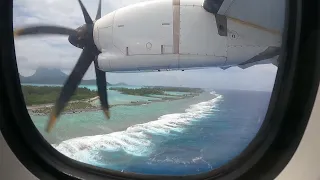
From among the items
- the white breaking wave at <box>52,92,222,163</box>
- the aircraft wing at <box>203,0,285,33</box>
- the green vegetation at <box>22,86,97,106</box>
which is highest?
the aircraft wing at <box>203,0,285,33</box>

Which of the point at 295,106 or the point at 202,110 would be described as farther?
the point at 202,110

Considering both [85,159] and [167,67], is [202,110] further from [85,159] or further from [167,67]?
[85,159]

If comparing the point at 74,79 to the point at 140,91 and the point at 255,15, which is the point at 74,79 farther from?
the point at 255,15

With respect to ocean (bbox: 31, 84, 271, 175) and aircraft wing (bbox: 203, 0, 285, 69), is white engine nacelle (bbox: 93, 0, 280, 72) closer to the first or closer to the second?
aircraft wing (bbox: 203, 0, 285, 69)

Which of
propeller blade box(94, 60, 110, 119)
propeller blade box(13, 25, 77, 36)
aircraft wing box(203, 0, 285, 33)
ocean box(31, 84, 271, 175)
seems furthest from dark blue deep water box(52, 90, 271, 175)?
propeller blade box(13, 25, 77, 36)

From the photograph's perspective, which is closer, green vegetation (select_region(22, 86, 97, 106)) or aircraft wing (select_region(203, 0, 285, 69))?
aircraft wing (select_region(203, 0, 285, 69))

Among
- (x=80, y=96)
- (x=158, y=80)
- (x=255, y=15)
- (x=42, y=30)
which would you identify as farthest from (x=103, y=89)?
(x=255, y=15)

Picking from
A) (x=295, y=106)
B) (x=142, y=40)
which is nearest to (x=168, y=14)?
(x=142, y=40)
